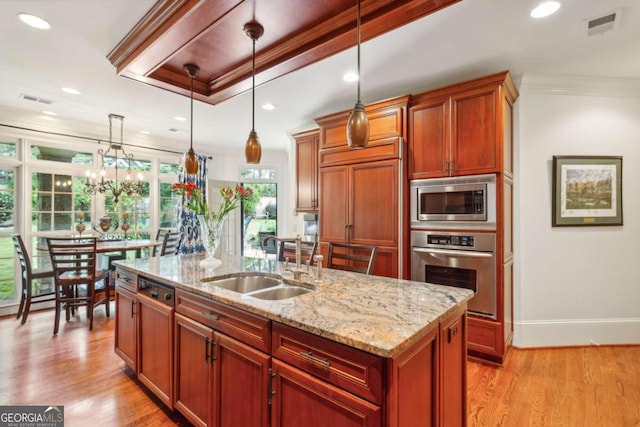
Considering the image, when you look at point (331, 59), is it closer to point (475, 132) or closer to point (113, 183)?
point (475, 132)

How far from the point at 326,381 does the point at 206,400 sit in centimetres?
93

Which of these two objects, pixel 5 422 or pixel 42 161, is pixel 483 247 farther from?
pixel 42 161

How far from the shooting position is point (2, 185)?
393 cm

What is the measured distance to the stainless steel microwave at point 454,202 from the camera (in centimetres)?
267

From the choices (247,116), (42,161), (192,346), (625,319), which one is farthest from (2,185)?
(625,319)

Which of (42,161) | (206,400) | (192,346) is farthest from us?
(42,161)

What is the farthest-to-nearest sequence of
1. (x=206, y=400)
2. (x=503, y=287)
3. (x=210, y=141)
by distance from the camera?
(x=210, y=141)
(x=503, y=287)
(x=206, y=400)

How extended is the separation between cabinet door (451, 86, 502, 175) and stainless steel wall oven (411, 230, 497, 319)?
24.3 inches

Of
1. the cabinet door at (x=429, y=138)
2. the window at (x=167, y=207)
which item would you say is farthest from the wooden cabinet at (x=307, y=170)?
the window at (x=167, y=207)

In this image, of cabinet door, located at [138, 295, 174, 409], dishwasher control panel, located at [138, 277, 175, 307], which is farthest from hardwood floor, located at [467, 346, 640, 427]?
dishwasher control panel, located at [138, 277, 175, 307]

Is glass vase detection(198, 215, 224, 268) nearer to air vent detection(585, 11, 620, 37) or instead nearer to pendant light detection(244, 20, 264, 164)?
pendant light detection(244, 20, 264, 164)

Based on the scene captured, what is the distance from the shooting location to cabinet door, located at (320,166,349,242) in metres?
3.42

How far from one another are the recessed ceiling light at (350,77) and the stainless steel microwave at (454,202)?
3.83ft

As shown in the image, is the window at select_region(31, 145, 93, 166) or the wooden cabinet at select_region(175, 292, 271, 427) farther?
the window at select_region(31, 145, 93, 166)
